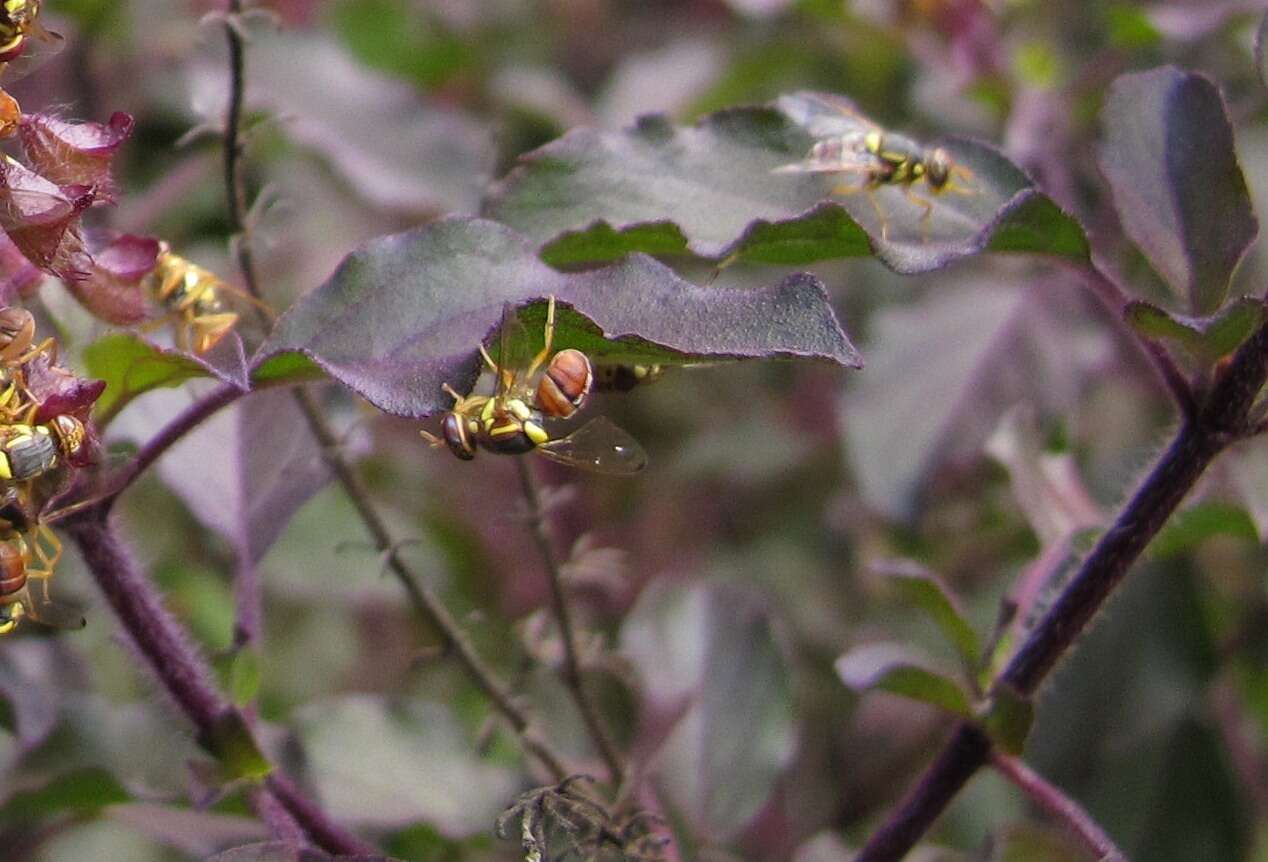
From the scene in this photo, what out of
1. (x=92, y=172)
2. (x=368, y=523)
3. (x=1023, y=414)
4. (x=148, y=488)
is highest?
(x=92, y=172)

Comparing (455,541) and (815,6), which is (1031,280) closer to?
(815,6)

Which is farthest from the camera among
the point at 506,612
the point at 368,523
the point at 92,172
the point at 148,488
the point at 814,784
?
the point at 506,612

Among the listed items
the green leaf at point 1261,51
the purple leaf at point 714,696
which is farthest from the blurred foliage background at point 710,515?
the green leaf at point 1261,51

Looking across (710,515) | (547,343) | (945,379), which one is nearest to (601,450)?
(547,343)

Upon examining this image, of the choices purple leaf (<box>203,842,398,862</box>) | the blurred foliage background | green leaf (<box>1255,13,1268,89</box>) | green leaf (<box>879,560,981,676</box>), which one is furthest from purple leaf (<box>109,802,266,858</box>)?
green leaf (<box>1255,13,1268,89</box>)

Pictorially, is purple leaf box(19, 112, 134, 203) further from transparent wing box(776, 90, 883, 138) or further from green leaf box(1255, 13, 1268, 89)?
→ green leaf box(1255, 13, 1268, 89)

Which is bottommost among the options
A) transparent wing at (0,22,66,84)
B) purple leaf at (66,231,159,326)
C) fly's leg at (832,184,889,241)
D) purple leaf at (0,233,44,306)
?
fly's leg at (832,184,889,241)

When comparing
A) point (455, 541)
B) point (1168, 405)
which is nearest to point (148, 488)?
point (455, 541)
